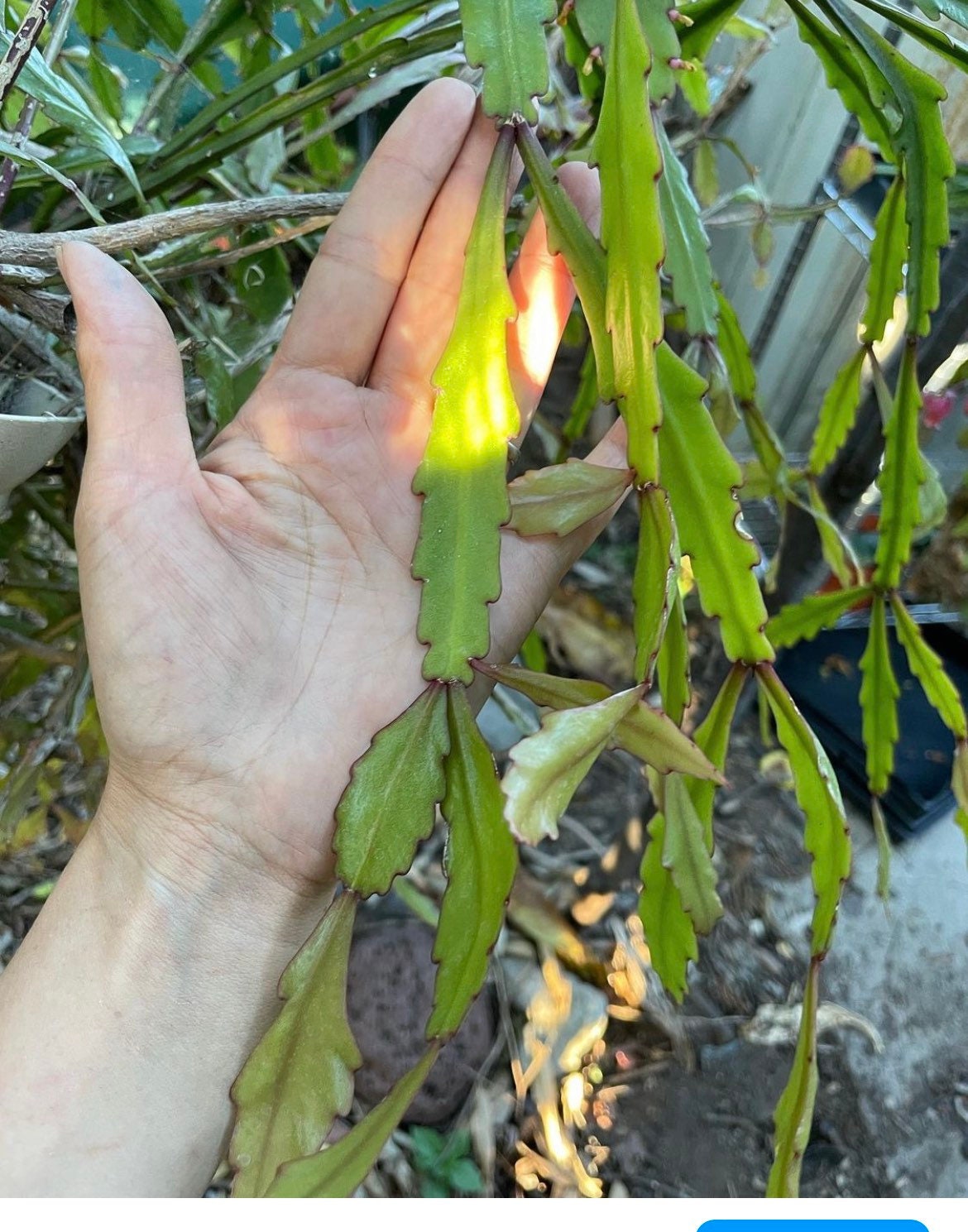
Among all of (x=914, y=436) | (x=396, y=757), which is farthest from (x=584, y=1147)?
(x=914, y=436)

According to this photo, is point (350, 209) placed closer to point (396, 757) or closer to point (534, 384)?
point (534, 384)

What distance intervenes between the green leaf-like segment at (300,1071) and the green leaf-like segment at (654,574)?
217mm

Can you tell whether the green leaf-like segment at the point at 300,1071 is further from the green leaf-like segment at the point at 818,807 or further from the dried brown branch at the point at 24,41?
the dried brown branch at the point at 24,41

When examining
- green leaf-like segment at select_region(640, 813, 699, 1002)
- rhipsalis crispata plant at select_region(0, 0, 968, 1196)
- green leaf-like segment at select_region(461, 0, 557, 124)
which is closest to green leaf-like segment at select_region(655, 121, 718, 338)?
rhipsalis crispata plant at select_region(0, 0, 968, 1196)

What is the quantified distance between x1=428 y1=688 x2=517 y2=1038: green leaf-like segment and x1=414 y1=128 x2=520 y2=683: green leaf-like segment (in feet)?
0.13

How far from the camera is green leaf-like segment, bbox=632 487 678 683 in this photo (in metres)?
0.46

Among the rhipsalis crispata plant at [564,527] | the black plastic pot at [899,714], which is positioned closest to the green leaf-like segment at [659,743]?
the rhipsalis crispata plant at [564,527]

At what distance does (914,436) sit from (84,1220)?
2.36 feet

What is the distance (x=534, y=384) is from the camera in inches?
28.5

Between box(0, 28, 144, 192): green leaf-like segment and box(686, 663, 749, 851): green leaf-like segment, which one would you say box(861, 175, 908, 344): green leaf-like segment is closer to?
box(686, 663, 749, 851): green leaf-like segment

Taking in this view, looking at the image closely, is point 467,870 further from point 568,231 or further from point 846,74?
point 846,74

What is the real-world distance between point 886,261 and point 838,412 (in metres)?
0.17

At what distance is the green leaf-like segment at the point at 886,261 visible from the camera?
0.65 m

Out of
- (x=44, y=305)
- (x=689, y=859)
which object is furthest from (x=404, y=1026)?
(x=44, y=305)
